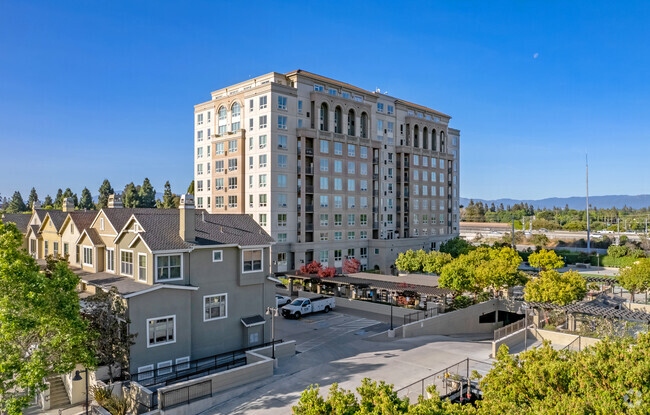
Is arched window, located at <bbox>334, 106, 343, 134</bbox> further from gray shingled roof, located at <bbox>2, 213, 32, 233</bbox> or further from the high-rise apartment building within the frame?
gray shingled roof, located at <bbox>2, 213, 32, 233</bbox>

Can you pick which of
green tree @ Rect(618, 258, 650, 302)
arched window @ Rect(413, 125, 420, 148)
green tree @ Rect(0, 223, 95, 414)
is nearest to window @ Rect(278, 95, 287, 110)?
arched window @ Rect(413, 125, 420, 148)

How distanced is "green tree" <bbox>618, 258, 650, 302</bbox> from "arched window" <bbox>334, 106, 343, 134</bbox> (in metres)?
39.5

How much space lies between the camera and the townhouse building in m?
24.5

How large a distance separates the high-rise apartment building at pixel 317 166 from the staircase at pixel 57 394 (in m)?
35.5

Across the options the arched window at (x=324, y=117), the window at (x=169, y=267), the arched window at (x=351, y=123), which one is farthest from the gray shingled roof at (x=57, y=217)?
the arched window at (x=351, y=123)

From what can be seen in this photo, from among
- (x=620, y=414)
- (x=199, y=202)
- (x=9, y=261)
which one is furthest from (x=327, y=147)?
(x=620, y=414)

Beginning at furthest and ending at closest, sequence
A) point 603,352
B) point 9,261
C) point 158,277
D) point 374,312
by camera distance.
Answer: point 374,312, point 158,277, point 9,261, point 603,352

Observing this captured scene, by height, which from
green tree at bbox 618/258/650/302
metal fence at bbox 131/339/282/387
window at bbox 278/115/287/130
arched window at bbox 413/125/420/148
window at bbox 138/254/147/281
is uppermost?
arched window at bbox 413/125/420/148

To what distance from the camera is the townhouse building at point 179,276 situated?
24500 millimetres

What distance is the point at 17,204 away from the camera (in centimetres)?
12812

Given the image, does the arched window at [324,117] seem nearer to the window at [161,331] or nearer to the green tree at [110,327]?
the window at [161,331]

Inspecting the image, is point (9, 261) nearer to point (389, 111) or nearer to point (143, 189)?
point (389, 111)

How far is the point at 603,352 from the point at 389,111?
64.3 m

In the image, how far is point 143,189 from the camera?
391 feet
